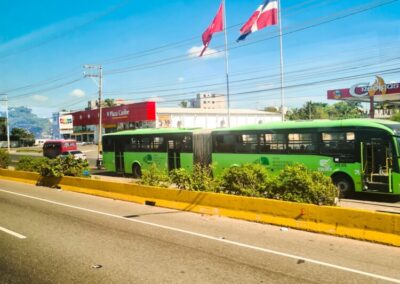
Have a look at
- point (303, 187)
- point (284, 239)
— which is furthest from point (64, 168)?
point (284, 239)

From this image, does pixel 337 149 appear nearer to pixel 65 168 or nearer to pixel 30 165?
pixel 65 168

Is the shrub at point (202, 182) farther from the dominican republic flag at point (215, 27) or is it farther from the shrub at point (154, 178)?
the dominican republic flag at point (215, 27)

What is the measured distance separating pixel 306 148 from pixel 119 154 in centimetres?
1413

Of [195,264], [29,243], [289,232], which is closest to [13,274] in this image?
[29,243]

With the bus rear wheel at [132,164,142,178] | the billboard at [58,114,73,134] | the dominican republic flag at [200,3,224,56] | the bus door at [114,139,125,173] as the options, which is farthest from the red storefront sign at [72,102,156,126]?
the bus rear wheel at [132,164,142,178]

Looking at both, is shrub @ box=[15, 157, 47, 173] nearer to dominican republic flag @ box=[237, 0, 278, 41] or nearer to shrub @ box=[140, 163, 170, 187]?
shrub @ box=[140, 163, 170, 187]

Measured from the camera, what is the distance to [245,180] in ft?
40.0

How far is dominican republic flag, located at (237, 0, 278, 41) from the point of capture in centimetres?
2762

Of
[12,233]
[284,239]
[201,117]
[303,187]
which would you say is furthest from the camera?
[201,117]

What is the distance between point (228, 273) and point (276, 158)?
11.5m

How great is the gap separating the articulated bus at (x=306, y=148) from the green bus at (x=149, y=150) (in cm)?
6

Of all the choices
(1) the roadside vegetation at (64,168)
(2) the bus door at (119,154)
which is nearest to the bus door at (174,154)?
(2) the bus door at (119,154)

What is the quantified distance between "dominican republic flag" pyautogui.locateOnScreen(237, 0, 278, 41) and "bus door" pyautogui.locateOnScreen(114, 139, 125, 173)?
469 inches

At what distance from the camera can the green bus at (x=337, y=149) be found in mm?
14497
